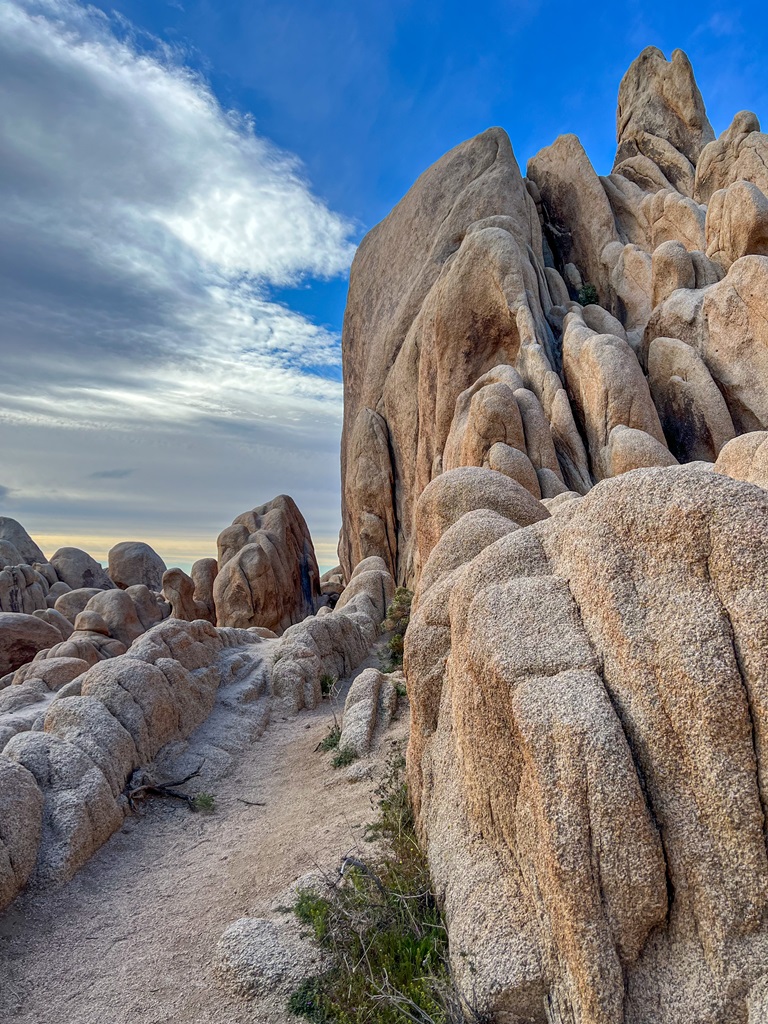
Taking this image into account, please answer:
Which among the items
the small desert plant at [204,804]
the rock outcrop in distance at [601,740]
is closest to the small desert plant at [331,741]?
the small desert plant at [204,804]

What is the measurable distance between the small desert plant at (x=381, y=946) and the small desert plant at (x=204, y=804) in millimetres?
4266

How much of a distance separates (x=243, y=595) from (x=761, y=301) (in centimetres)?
2606

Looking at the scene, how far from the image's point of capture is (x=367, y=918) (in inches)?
257

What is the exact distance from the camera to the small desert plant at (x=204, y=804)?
1119 cm

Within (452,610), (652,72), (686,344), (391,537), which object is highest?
(652,72)

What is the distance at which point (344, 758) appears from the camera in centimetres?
1202

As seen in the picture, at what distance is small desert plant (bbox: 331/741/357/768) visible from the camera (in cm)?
1193

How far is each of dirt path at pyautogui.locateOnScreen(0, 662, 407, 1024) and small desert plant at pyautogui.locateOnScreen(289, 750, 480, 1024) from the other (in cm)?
62

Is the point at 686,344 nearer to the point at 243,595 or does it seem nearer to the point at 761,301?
the point at 761,301

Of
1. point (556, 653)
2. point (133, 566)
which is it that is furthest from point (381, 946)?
point (133, 566)

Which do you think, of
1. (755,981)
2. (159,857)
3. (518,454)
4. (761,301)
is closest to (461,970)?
(755,981)

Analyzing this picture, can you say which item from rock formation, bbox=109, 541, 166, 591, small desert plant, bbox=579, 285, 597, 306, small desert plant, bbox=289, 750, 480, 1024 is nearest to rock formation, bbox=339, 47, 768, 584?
small desert plant, bbox=579, 285, 597, 306

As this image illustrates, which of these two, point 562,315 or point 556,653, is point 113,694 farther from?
point 562,315

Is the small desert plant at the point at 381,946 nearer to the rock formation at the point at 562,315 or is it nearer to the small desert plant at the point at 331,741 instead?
the small desert plant at the point at 331,741
